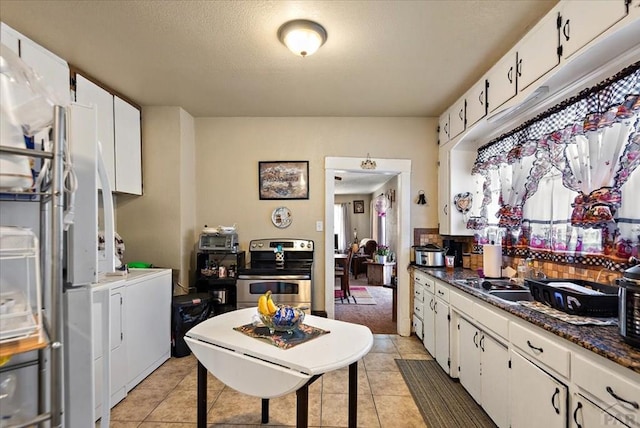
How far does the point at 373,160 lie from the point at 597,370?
115 inches

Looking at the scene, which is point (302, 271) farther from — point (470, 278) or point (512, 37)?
point (512, 37)

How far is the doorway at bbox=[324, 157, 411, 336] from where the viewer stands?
3.82 m

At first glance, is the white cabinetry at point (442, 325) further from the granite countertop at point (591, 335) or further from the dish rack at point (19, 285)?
the dish rack at point (19, 285)

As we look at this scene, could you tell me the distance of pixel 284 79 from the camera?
285cm

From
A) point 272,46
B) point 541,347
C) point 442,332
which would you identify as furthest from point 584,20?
point 442,332

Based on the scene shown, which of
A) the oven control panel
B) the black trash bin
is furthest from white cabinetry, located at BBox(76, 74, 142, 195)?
the oven control panel

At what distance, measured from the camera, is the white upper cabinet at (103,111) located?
2604 millimetres

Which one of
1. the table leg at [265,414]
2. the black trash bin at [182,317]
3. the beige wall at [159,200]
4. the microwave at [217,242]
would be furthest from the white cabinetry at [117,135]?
the table leg at [265,414]

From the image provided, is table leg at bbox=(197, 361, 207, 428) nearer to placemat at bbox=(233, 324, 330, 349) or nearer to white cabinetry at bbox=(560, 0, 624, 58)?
placemat at bbox=(233, 324, 330, 349)

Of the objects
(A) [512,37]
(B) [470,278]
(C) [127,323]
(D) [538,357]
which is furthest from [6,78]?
(B) [470,278]

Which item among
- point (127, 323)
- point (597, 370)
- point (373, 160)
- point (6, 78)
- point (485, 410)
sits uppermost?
point (373, 160)

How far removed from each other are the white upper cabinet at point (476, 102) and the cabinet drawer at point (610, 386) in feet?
6.74

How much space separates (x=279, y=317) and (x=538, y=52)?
220 centimetres

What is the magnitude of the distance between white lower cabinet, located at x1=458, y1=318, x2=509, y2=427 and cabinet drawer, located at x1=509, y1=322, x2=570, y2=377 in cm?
17
